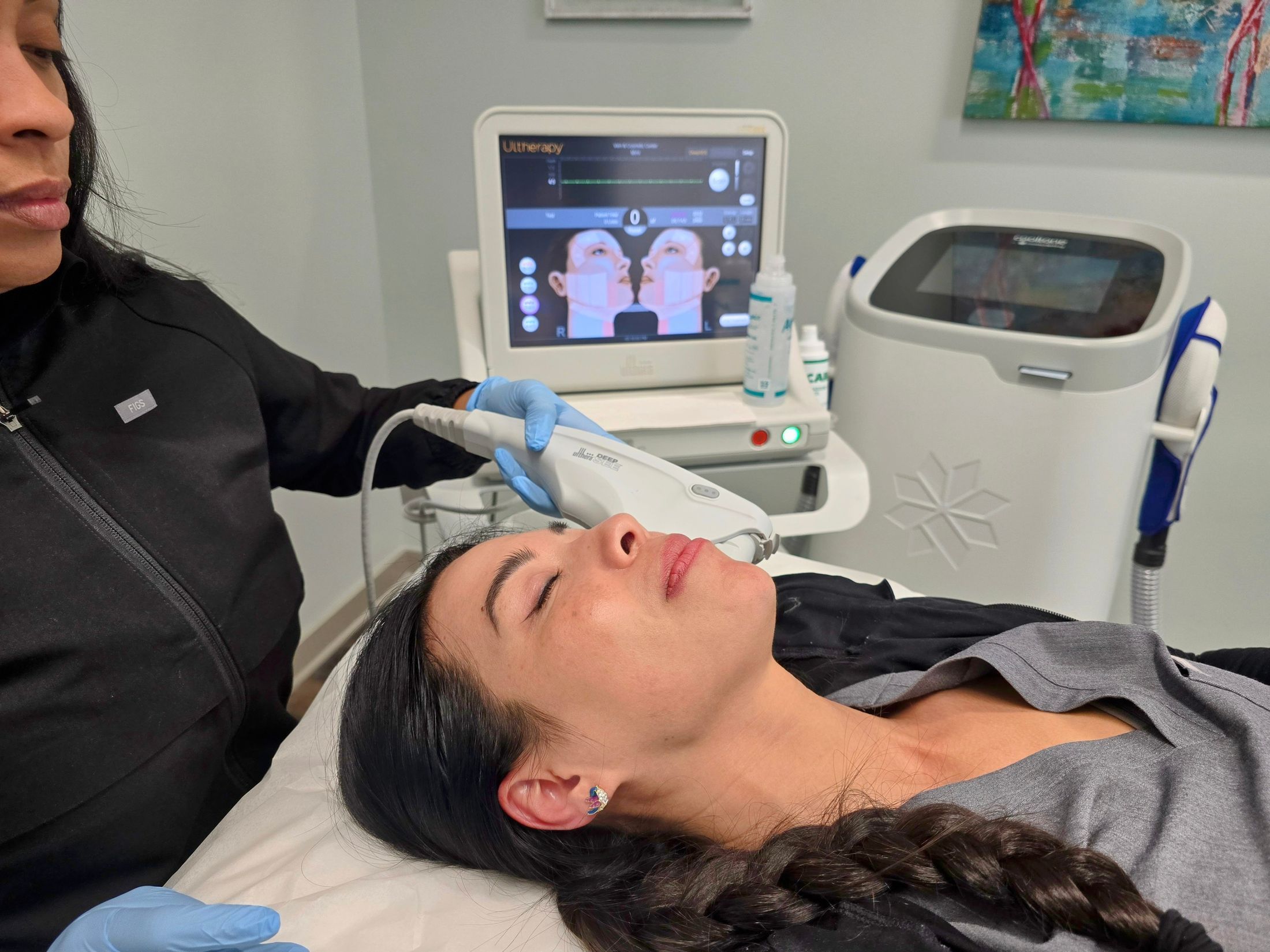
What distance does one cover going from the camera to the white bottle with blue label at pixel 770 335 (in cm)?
140

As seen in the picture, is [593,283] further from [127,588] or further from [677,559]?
[127,588]

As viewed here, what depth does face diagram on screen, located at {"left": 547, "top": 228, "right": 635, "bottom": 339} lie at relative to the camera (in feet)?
4.78

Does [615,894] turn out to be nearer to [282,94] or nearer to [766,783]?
[766,783]

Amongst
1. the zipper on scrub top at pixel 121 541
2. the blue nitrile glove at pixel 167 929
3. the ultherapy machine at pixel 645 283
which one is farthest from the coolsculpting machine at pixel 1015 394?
the blue nitrile glove at pixel 167 929

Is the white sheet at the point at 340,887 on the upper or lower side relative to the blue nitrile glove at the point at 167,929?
lower

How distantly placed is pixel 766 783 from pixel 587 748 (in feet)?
0.72

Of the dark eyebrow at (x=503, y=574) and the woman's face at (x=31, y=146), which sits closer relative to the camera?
the woman's face at (x=31, y=146)

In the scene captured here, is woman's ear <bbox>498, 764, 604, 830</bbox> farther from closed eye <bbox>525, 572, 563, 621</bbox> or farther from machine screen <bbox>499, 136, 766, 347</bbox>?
machine screen <bbox>499, 136, 766, 347</bbox>

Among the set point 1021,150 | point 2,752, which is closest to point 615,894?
point 2,752

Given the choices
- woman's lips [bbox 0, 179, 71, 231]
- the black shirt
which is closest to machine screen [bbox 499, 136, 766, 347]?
the black shirt

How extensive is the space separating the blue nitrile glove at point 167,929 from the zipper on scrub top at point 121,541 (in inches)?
11.2

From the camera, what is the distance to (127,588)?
874 millimetres

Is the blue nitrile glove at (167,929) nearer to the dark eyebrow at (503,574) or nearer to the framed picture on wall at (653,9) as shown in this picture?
the dark eyebrow at (503,574)

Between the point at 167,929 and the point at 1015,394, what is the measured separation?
4.74 ft
